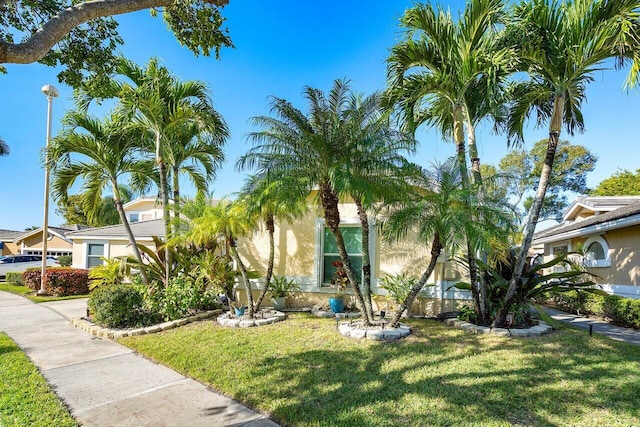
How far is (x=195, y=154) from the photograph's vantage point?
11.4 metres

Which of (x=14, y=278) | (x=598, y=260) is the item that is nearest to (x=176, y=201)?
(x=598, y=260)

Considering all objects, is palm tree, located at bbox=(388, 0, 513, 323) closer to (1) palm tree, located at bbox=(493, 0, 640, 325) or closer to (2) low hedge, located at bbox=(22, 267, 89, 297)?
(1) palm tree, located at bbox=(493, 0, 640, 325)

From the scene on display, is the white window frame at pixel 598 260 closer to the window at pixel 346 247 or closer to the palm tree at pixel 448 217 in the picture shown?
the palm tree at pixel 448 217

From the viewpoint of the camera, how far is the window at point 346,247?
34.6 ft

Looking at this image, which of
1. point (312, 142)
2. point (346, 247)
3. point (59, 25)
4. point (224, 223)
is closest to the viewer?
point (59, 25)

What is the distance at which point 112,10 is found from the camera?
171 inches

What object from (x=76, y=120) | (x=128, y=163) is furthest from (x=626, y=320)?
(x=76, y=120)

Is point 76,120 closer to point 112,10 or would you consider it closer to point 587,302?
point 112,10

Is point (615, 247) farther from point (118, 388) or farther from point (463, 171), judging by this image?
point (118, 388)

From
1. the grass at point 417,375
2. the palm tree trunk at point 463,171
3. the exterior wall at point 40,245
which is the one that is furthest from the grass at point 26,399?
the exterior wall at point 40,245

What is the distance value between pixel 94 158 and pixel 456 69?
1072 cm

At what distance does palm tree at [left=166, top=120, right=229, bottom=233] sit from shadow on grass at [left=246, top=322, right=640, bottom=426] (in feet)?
21.8

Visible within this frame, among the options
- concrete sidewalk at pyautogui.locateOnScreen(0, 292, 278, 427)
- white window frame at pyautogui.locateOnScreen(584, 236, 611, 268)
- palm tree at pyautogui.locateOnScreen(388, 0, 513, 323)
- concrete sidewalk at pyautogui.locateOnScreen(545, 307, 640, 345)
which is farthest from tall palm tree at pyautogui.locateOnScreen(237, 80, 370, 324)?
white window frame at pyautogui.locateOnScreen(584, 236, 611, 268)

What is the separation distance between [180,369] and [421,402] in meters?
4.07
